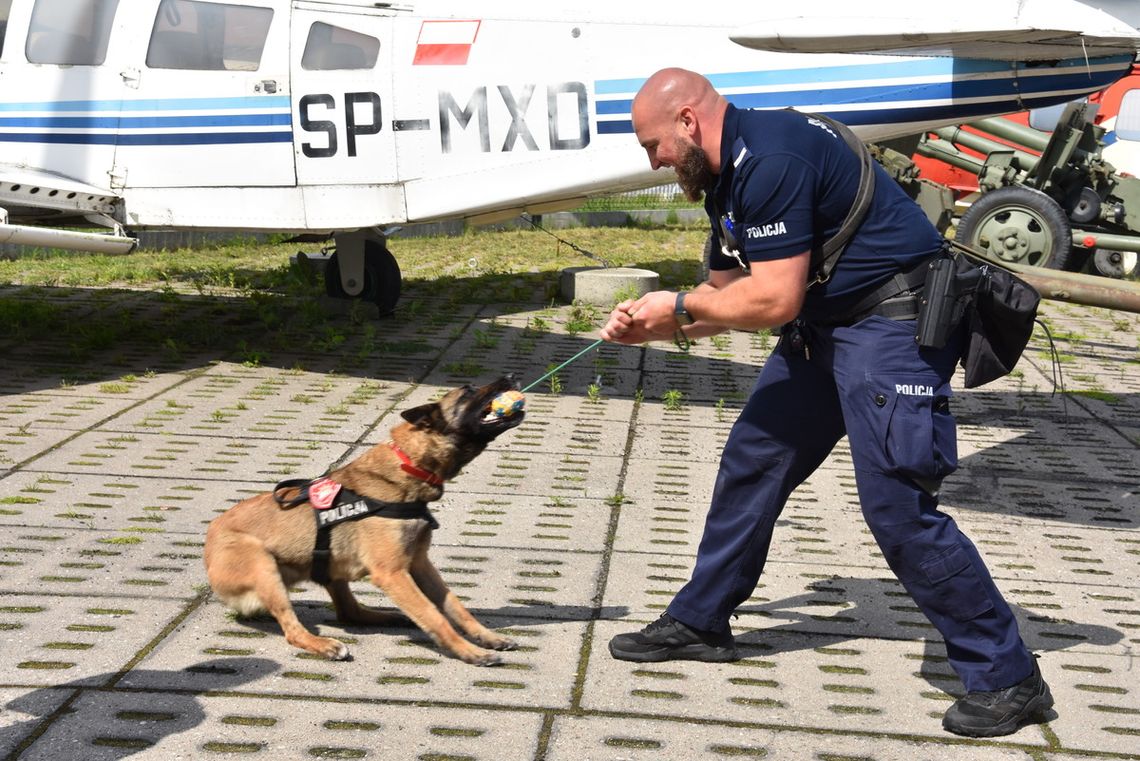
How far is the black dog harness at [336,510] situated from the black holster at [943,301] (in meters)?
1.81

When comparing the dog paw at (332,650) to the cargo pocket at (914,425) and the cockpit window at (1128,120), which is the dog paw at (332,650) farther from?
the cockpit window at (1128,120)

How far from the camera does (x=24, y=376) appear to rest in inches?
342

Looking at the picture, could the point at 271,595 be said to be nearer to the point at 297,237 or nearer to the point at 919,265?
the point at 919,265

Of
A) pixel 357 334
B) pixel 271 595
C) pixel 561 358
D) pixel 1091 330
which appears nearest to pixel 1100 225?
pixel 1091 330

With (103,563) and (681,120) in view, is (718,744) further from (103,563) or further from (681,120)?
(103,563)

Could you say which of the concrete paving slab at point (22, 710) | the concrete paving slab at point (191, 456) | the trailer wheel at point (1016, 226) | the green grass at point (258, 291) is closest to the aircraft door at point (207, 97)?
the green grass at point (258, 291)

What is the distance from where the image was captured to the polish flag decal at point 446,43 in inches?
346

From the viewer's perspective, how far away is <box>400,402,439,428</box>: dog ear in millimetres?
4438

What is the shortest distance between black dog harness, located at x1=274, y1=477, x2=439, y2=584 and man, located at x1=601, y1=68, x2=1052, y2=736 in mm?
963

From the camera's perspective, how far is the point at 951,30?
7648mm

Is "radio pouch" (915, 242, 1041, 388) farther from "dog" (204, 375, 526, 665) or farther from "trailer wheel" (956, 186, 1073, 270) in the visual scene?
"trailer wheel" (956, 186, 1073, 270)

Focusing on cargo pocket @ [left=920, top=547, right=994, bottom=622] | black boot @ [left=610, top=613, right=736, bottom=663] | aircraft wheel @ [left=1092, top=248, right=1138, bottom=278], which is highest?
cargo pocket @ [left=920, top=547, right=994, bottom=622]

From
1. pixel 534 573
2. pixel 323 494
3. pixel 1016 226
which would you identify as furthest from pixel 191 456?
pixel 1016 226

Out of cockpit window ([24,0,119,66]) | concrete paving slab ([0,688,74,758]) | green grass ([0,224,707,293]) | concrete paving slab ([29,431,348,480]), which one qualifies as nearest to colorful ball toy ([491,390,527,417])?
concrete paving slab ([0,688,74,758])
